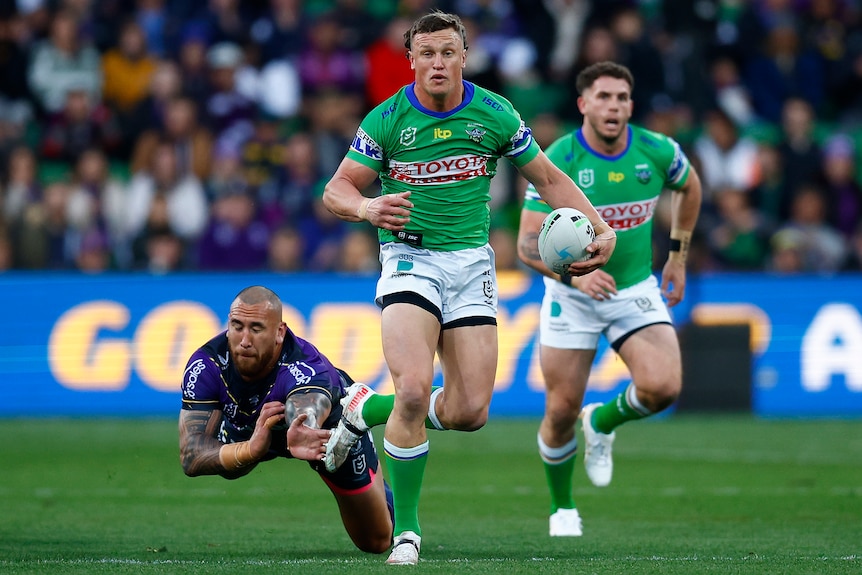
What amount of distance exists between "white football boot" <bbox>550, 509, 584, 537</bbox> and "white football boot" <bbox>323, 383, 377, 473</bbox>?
1861 millimetres

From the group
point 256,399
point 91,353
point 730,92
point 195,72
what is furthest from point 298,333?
point 256,399

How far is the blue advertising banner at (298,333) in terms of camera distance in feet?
51.1

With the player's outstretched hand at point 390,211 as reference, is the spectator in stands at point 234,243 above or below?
below

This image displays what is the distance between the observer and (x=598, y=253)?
7.49 meters

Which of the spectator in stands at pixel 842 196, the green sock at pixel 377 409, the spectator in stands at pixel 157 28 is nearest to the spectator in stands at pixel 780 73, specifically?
the spectator in stands at pixel 842 196

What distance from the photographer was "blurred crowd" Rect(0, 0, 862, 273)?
1686 cm

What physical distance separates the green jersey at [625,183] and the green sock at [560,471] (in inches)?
44.7

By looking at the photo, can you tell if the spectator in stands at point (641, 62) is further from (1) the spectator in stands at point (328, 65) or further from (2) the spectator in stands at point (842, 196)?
(1) the spectator in stands at point (328, 65)

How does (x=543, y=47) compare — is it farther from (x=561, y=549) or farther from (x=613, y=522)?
(x=561, y=549)

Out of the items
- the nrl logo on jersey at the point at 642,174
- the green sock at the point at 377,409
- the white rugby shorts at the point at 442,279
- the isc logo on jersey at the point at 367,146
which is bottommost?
the green sock at the point at 377,409

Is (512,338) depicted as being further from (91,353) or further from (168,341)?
(91,353)

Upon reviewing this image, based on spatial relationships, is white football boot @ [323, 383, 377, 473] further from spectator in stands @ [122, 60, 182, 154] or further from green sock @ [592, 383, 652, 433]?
spectator in stands @ [122, 60, 182, 154]

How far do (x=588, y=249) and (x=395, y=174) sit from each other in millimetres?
1100

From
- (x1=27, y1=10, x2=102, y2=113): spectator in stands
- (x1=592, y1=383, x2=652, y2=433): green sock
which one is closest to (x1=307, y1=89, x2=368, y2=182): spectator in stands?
(x1=27, y1=10, x2=102, y2=113): spectator in stands
